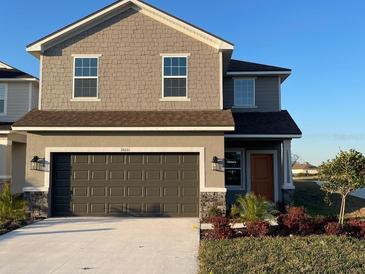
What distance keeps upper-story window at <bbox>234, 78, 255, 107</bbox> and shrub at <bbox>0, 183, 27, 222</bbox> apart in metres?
9.93

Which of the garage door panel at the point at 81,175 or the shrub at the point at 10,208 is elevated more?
the garage door panel at the point at 81,175

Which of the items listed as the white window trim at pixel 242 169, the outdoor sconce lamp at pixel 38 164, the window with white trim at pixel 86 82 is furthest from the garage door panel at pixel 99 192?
the white window trim at pixel 242 169

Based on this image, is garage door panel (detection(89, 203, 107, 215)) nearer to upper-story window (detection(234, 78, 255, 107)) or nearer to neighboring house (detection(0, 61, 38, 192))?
neighboring house (detection(0, 61, 38, 192))

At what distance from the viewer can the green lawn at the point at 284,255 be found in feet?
24.1

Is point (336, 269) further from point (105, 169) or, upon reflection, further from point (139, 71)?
point (139, 71)

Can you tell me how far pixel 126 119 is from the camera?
13.9 meters

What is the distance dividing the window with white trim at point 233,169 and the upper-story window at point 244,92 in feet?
7.85

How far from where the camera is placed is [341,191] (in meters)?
11.9

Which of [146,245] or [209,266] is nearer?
[209,266]

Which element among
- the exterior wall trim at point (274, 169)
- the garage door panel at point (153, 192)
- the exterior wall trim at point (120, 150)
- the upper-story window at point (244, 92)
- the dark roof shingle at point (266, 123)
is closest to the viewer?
the exterior wall trim at point (120, 150)

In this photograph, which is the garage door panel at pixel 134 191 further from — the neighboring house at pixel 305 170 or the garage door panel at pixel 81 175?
the neighboring house at pixel 305 170

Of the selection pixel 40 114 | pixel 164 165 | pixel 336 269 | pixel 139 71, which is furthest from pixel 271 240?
pixel 40 114

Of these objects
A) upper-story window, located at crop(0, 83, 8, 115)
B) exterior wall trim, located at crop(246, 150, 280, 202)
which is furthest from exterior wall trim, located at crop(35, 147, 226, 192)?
upper-story window, located at crop(0, 83, 8, 115)

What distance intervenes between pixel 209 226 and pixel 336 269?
5.42 metres
